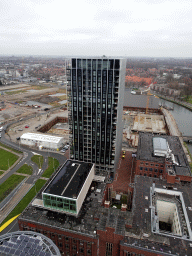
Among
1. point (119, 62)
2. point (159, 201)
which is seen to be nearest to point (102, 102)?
point (119, 62)

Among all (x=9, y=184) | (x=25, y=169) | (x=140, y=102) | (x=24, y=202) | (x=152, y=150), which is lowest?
(x=24, y=202)

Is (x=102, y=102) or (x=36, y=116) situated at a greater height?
(x=102, y=102)

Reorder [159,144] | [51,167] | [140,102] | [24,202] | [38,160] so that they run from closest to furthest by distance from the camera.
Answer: [24,202], [159,144], [51,167], [38,160], [140,102]

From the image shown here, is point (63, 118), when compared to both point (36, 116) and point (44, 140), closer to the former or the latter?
point (36, 116)

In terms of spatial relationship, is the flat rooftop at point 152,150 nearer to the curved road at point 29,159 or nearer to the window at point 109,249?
the window at point 109,249

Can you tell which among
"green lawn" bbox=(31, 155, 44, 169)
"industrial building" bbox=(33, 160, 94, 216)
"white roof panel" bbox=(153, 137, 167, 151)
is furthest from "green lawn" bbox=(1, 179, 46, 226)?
"white roof panel" bbox=(153, 137, 167, 151)

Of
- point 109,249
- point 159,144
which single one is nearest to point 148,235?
point 109,249

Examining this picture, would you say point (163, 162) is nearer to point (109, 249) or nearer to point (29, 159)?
point (109, 249)
